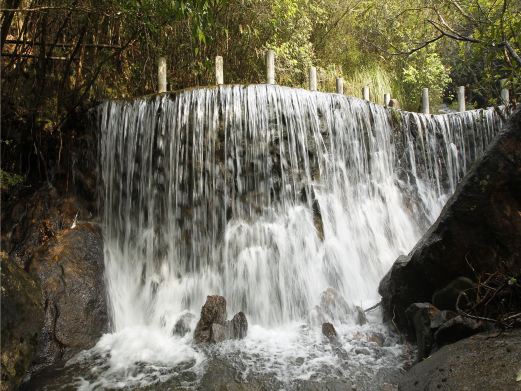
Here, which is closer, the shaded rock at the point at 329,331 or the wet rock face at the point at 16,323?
the wet rock face at the point at 16,323

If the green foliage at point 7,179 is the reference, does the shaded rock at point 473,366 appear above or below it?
below

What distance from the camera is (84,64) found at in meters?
7.25

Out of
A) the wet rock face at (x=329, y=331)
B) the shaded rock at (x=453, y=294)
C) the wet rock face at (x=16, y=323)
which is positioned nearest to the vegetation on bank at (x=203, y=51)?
the shaded rock at (x=453, y=294)

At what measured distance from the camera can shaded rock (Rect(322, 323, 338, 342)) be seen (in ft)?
15.3

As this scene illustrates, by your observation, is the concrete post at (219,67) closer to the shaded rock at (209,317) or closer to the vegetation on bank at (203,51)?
the vegetation on bank at (203,51)

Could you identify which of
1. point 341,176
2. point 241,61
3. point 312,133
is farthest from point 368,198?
point 241,61

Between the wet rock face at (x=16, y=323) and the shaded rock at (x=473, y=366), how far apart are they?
3497 millimetres

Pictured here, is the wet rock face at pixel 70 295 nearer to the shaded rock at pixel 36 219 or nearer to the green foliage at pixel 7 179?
the shaded rock at pixel 36 219

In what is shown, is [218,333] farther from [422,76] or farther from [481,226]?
[422,76]

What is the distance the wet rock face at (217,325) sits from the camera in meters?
4.69

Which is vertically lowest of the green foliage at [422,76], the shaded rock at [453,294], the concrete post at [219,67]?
the shaded rock at [453,294]

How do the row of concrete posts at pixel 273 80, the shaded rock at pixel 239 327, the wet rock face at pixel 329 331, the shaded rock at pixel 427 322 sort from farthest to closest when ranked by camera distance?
the row of concrete posts at pixel 273 80, the shaded rock at pixel 239 327, the wet rock face at pixel 329 331, the shaded rock at pixel 427 322

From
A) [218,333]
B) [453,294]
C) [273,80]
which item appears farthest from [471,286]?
[273,80]

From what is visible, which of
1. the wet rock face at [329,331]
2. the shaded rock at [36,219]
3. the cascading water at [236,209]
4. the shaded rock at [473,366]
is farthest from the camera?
the cascading water at [236,209]
